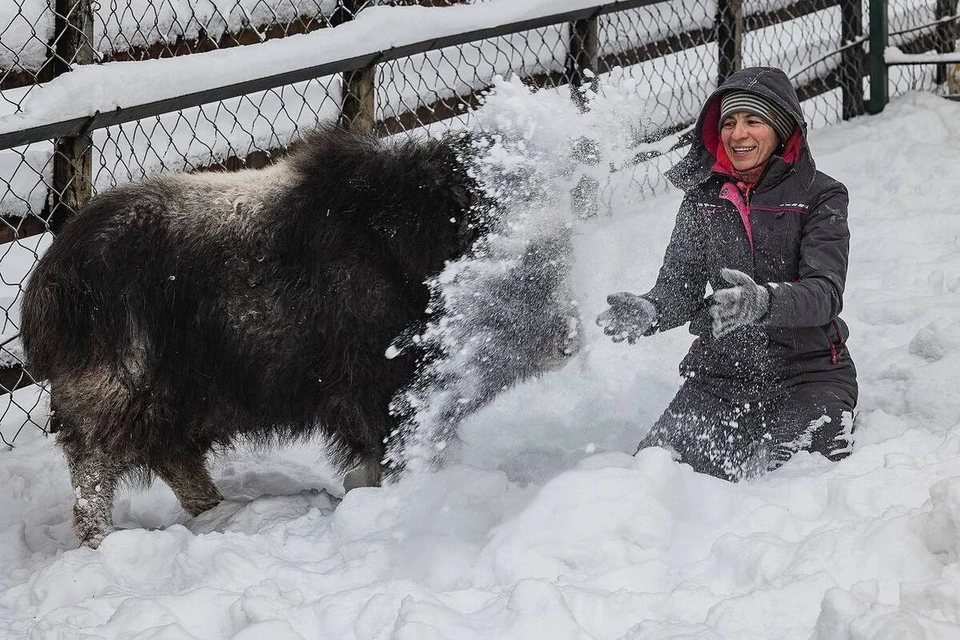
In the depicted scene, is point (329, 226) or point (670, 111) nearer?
point (329, 226)

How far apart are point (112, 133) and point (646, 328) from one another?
8.29 feet

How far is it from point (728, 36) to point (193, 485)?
17.1 ft

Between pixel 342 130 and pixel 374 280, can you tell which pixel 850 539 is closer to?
pixel 374 280

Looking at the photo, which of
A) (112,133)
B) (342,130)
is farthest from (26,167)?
(342,130)

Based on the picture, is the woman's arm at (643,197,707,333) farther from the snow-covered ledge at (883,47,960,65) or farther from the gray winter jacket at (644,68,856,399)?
the snow-covered ledge at (883,47,960,65)

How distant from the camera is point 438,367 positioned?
3367mm

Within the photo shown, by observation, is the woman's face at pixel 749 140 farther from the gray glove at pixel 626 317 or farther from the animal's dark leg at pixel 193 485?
the animal's dark leg at pixel 193 485

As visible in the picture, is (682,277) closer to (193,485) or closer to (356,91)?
(193,485)

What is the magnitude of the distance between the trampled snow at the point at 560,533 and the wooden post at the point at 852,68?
4.02 meters

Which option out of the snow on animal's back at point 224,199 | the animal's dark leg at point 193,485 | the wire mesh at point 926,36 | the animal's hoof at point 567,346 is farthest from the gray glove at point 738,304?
the wire mesh at point 926,36

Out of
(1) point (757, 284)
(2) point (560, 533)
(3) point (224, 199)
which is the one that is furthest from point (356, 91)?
(2) point (560, 533)

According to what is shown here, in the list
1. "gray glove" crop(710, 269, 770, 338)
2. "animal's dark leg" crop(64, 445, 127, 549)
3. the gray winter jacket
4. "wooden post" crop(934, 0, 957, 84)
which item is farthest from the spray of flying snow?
"wooden post" crop(934, 0, 957, 84)

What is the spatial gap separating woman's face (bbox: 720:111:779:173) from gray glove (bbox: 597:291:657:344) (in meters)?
0.52

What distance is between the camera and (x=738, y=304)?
9.31ft
